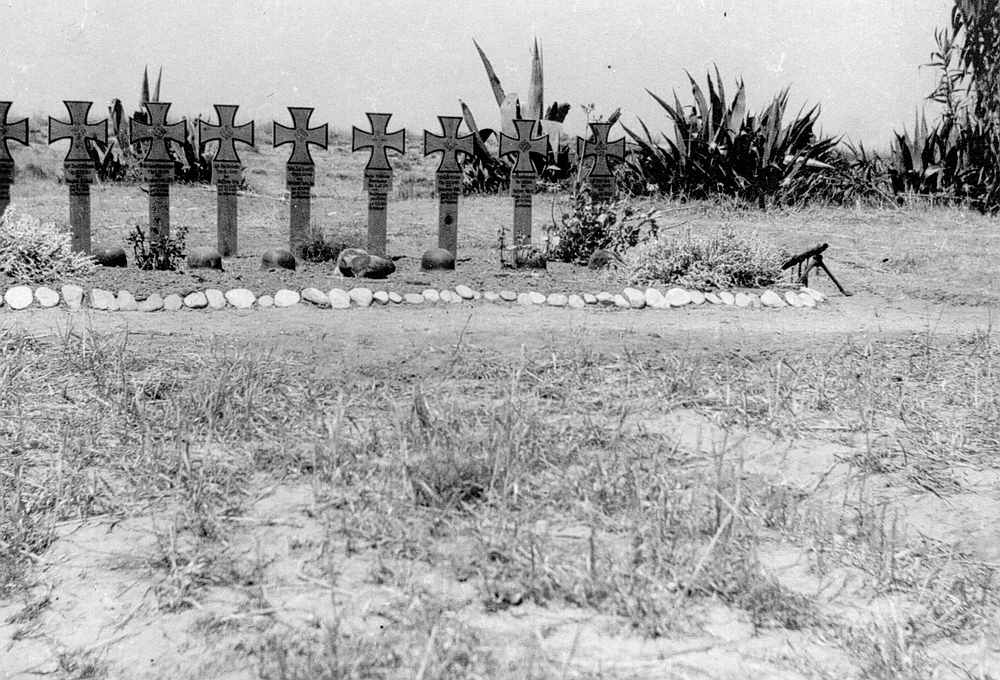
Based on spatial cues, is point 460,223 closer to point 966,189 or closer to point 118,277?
point 118,277

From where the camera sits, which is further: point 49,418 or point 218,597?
point 49,418

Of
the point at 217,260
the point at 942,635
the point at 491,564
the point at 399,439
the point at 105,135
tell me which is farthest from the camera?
the point at 105,135

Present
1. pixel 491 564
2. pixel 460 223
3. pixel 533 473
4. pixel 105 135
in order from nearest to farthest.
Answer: pixel 491 564, pixel 533 473, pixel 105 135, pixel 460 223

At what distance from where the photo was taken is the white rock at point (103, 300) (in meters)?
6.02

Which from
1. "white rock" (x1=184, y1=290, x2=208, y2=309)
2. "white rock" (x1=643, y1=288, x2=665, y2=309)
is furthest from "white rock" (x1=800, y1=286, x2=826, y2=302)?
"white rock" (x1=184, y1=290, x2=208, y2=309)

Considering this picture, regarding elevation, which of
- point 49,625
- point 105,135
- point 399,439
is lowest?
point 49,625

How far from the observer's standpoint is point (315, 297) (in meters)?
6.34

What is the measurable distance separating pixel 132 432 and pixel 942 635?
266 cm

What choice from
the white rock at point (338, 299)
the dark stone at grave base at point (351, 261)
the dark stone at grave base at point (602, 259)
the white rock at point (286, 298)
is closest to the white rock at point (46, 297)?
the white rock at point (286, 298)

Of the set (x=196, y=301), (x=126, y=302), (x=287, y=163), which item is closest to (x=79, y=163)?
(x=287, y=163)

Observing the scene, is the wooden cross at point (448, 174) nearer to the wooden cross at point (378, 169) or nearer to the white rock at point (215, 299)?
the wooden cross at point (378, 169)

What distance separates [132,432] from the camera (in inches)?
140

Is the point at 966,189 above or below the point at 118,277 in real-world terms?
above

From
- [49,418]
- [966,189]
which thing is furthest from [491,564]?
[966,189]
